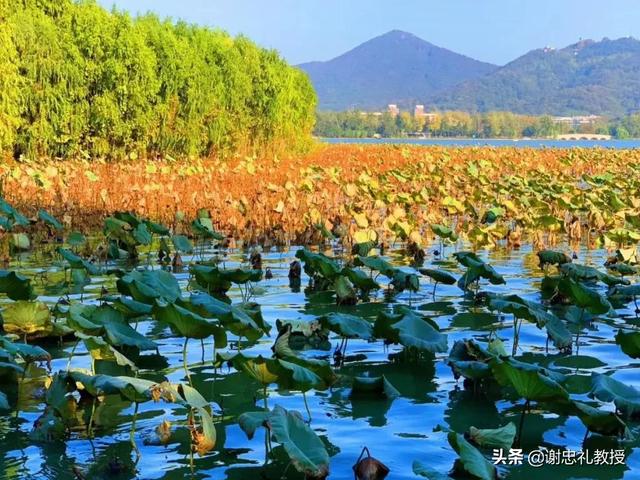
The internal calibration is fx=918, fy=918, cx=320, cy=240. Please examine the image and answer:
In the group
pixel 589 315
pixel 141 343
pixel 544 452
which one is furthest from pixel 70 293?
pixel 544 452

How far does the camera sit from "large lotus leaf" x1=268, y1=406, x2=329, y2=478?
11.4ft

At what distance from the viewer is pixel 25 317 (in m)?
5.78

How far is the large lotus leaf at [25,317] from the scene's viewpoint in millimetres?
5754

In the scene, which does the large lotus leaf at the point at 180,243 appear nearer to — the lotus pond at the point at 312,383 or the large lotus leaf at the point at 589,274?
the lotus pond at the point at 312,383

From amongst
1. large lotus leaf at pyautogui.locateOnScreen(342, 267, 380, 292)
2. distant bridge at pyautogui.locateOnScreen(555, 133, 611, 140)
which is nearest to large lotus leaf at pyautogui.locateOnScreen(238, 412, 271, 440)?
large lotus leaf at pyautogui.locateOnScreen(342, 267, 380, 292)

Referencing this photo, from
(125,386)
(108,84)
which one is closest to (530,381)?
(125,386)

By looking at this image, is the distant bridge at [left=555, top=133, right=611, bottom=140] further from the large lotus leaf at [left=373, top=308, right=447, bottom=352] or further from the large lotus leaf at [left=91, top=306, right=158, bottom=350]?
the large lotus leaf at [left=91, top=306, right=158, bottom=350]

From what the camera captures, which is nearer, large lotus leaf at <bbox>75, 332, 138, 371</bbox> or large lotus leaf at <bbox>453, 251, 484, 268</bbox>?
large lotus leaf at <bbox>75, 332, 138, 371</bbox>

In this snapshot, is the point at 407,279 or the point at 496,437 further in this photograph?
the point at 407,279

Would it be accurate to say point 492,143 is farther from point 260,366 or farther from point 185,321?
point 260,366

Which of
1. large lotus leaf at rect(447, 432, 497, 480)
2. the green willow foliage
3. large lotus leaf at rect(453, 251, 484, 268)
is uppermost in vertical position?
the green willow foliage

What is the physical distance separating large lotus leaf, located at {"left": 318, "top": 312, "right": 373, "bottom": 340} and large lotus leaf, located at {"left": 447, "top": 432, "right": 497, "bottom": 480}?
1.80 metres

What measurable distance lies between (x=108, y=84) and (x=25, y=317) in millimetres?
16581

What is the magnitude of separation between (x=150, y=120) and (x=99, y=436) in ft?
61.5
